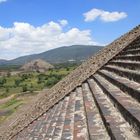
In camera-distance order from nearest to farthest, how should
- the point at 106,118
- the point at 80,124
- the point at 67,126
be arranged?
1. the point at 106,118
2. the point at 80,124
3. the point at 67,126

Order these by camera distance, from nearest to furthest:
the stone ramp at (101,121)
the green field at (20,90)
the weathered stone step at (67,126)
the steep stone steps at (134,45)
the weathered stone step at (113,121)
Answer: the weathered stone step at (113,121)
the stone ramp at (101,121)
the weathered stone step at (67,126)
the steep stone steps at (134,45)
the green field at (20,90)

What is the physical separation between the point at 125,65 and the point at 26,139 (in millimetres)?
3221

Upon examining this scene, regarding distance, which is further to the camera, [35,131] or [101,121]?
[35,131]

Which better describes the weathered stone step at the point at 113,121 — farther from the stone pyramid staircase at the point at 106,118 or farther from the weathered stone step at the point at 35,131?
the weathered stone step at the point at 35,131

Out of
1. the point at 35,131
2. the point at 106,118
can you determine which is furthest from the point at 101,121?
the point at 35,131

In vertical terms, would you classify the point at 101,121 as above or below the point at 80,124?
above

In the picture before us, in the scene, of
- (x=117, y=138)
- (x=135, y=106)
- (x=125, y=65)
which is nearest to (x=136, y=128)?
(x=117, y=138)

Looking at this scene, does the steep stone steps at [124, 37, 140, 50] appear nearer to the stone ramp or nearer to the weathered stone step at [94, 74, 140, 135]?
the stone ramp

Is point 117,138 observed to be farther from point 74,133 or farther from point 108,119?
point 74,133

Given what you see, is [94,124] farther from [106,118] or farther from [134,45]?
[134,45]

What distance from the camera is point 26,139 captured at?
6012 millimetres

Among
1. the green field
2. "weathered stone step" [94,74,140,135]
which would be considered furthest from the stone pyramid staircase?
the green field

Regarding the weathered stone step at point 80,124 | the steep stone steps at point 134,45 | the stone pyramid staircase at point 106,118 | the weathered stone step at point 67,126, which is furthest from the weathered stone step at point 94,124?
the steep stone steps at point 134,45

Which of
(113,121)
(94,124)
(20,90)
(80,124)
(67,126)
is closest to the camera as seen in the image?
(113,121)
